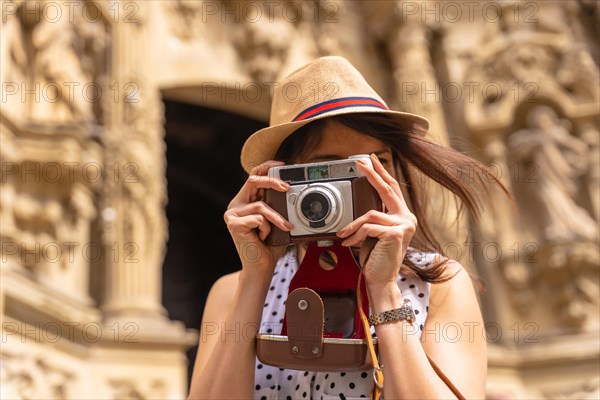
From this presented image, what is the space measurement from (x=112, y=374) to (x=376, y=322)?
7.31 feet

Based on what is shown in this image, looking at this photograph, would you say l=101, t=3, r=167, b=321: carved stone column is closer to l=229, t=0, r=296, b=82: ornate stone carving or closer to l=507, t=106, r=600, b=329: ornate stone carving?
l=229, t=0, r=296, b=82: ornate stone carving

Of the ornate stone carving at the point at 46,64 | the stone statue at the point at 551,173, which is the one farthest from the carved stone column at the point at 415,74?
the ornate stone carving at the point at 46,64

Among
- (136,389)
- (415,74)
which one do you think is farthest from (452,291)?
(415,74)

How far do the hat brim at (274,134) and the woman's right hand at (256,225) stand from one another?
0.33 feet

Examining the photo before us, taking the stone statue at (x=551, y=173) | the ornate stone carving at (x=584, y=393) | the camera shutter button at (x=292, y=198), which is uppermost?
the stone statue at (x=551, y=173)

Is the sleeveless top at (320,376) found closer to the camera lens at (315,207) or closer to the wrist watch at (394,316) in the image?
the wrist watch at (394,316)

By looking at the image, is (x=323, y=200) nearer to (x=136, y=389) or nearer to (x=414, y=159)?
(x=414, y=159)

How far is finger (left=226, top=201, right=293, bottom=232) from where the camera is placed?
94 cm

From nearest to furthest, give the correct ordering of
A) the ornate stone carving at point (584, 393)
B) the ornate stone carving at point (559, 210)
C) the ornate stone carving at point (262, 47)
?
the ornate stone carving at point (584, 393)
the ornate stone carving at point (559, 210)
the ornate stone carving at point (262, 47)

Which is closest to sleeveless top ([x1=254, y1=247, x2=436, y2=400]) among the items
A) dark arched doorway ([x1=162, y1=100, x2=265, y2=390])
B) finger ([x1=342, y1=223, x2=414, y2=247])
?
finger ([x1=342, y1=223, x2=414, y2=247])

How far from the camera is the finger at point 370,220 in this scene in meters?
0.90

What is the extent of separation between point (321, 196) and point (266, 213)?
0.27 ft

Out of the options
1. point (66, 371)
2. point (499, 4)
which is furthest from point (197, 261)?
point (499, 4)

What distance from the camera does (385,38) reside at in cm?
437
